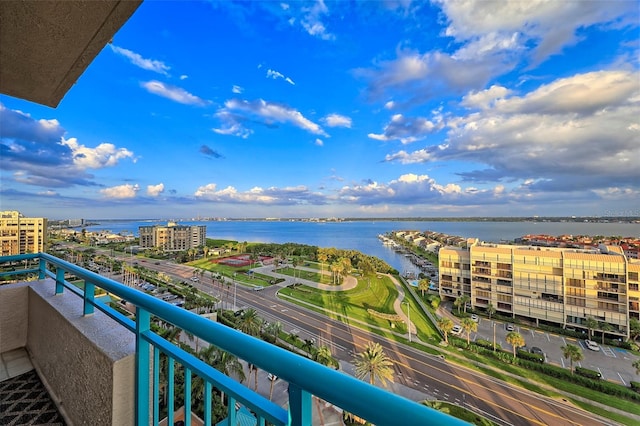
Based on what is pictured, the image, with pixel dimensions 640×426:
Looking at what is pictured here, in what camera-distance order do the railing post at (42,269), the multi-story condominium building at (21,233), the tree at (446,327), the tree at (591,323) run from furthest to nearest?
1. the tree at (446,327)
2. the tree at (591,323)
3. the multi-story condominium building at (21,233)
4. the railing post at (42,269)

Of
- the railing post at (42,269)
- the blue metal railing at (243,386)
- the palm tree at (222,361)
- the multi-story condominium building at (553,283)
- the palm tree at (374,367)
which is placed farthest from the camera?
the multi-story condominium building at (553,283)

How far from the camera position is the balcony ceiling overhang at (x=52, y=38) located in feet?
3.75

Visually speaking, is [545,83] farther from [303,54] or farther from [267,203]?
[267,203]

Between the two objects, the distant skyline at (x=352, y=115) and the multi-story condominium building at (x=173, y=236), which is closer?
the distant skyline at (x=352, y=115)

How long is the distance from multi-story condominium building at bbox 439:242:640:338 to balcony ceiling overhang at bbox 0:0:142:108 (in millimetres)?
10863

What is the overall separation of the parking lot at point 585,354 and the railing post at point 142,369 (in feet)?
36.0

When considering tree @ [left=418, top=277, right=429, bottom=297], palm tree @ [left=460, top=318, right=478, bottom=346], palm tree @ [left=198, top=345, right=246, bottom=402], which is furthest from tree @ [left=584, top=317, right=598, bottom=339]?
palm tree @ [left=198, top=345, right=246, bottom=402]

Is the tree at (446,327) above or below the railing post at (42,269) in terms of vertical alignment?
below

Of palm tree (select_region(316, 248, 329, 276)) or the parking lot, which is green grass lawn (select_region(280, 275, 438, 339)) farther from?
the parking lot

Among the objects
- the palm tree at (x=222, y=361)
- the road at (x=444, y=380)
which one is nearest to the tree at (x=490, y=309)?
the road at (x=444, y=380)

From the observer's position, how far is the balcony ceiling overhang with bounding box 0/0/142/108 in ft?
3.75

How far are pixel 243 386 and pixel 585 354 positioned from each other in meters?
11.6

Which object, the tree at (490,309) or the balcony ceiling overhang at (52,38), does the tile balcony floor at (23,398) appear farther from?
the tree at (490,309)

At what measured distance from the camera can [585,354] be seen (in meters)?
7.73
